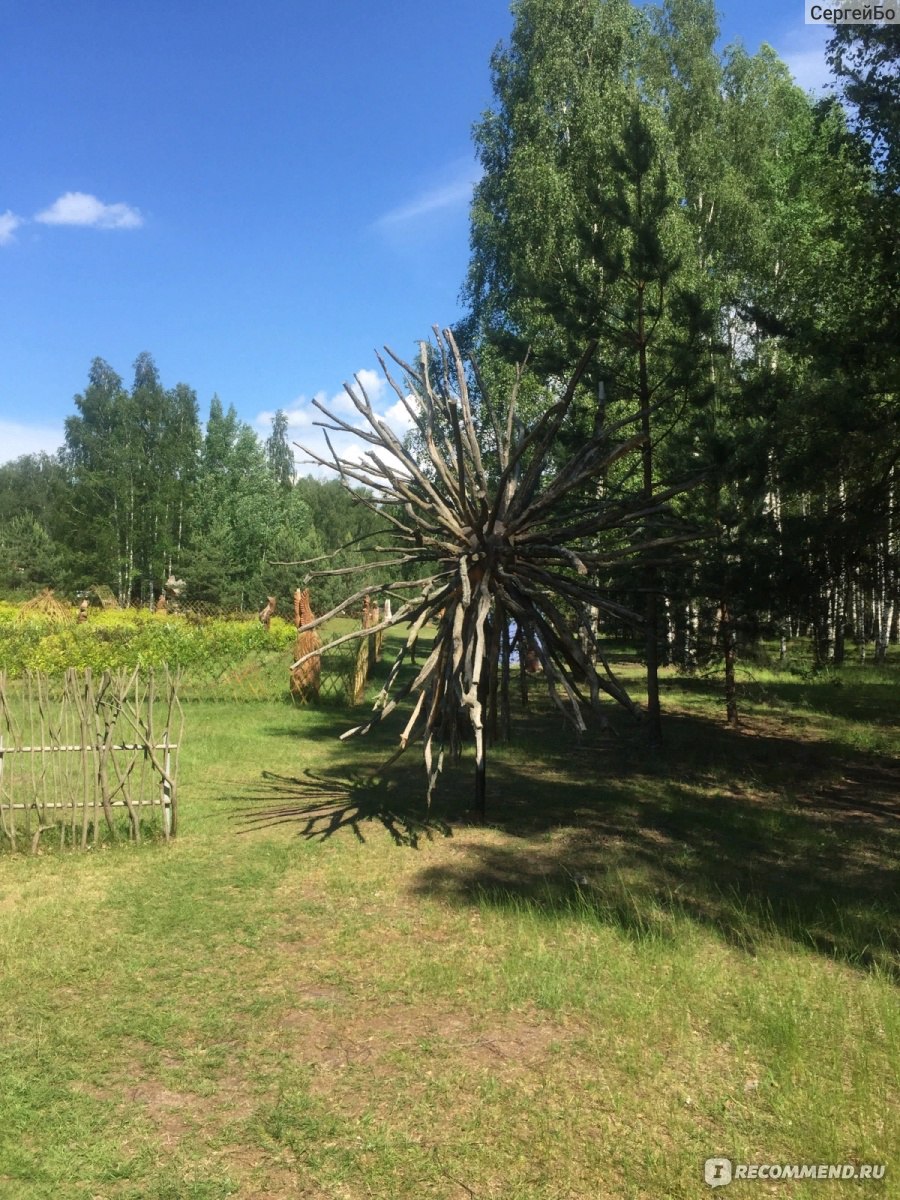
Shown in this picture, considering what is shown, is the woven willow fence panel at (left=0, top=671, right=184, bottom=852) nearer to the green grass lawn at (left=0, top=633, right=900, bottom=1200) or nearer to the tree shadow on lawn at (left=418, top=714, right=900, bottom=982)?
the green grass lawn at (left=0, top=633, right=900, bottom=1200)

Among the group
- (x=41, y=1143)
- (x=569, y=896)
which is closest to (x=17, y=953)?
(x=41, y=1143)

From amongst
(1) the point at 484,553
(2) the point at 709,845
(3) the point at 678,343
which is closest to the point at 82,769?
(1) the point at 484,553

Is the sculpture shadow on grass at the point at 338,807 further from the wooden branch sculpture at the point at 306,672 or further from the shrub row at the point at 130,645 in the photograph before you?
the shrub row at the point at 130,645

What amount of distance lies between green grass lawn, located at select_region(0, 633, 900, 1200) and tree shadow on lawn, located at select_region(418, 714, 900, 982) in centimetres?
4

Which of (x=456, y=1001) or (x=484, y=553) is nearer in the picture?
(x=456, y=1001)

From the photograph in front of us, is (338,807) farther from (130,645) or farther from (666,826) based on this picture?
(130,645)

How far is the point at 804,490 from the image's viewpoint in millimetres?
10773

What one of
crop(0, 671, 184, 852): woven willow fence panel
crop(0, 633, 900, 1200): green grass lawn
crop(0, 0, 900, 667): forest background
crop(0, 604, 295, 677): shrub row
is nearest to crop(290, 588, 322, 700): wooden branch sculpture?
crop(0, 604, 295, 677): shrub row

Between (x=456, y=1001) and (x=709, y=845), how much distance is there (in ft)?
12.0

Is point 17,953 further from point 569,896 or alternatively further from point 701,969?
point 701,969

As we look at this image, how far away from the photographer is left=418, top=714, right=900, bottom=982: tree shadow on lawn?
6.29m

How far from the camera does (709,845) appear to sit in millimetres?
8102

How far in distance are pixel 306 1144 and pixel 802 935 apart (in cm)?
359

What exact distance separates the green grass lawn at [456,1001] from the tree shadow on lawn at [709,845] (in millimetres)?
42
